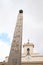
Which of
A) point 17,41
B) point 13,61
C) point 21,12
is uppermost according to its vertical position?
point 21,12

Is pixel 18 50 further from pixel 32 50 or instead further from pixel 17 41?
pixel 32 50

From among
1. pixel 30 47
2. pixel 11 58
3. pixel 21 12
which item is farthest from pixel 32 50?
pixel 11 58

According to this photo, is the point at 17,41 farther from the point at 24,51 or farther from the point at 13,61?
the point at 24,51

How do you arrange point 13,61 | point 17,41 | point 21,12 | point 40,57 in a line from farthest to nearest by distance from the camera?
1. point 40,57
2. point 21,12
3. point 17,41
4. point 13,61

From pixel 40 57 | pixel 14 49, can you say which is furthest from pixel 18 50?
pixel 40 57

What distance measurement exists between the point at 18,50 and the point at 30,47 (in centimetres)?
2278

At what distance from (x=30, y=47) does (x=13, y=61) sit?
75.7ft

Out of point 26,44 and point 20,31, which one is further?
point 26,44

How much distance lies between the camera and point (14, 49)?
8.32m

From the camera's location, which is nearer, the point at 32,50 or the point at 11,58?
the point at 11,58

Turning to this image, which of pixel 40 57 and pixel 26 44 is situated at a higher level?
pixel 26 44

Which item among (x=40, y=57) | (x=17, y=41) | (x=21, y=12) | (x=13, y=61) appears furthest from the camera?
(x=40, y=57)

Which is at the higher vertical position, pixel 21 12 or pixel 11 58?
pixel 21 12

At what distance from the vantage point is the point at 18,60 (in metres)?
8.02
